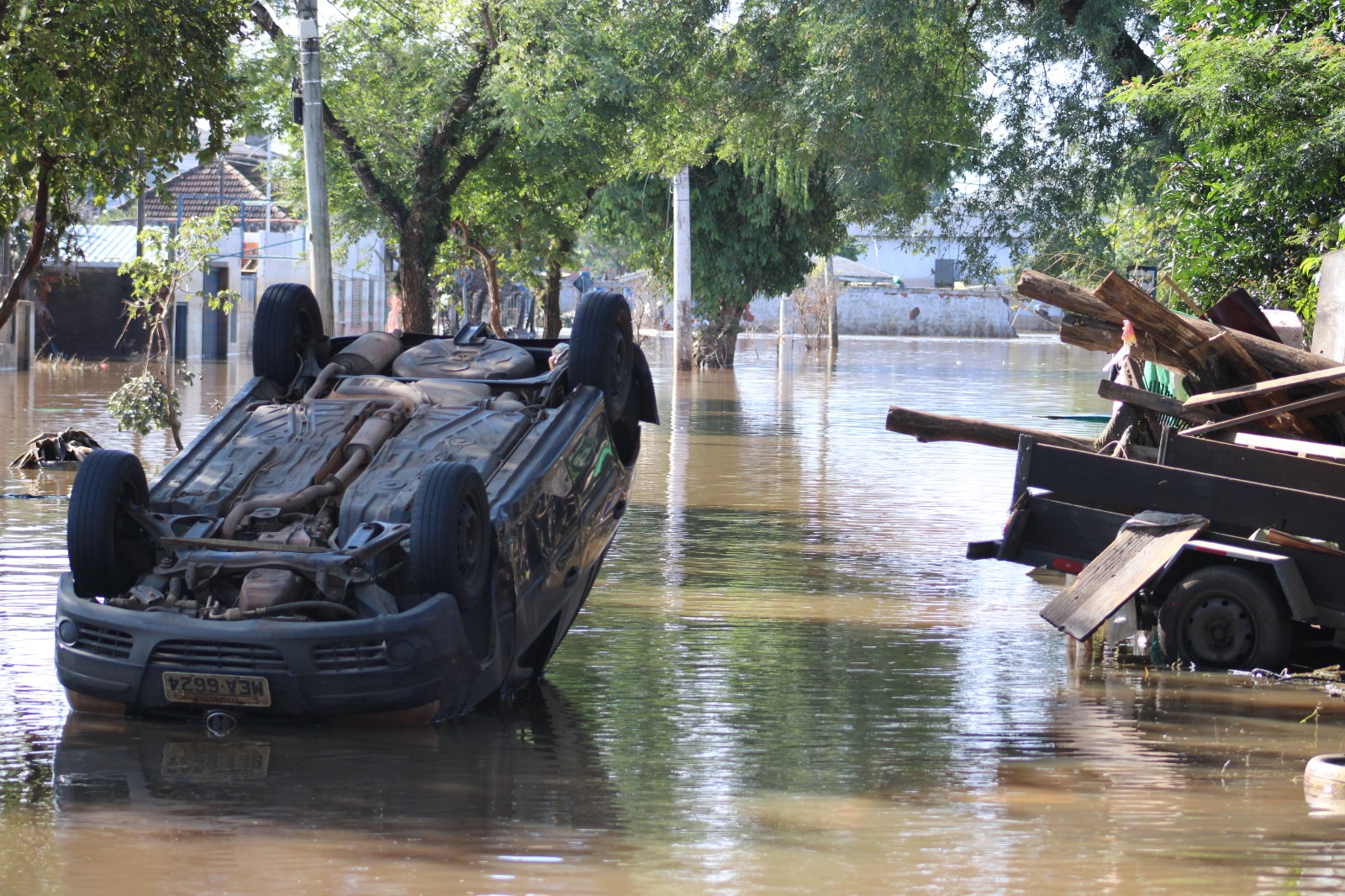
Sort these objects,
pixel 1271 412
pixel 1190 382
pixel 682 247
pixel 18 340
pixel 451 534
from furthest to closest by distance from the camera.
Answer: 1. pixel 682 247
2. pixel 18 340
3. pixel 1190 382
4. pixel 1271 412
5. pixel 451 534

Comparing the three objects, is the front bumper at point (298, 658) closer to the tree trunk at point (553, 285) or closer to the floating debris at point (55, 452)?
the floating debris at point (55, 452)

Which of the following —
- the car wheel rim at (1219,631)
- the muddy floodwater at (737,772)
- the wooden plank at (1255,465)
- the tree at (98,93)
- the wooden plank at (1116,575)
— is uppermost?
the tree at (98,93)

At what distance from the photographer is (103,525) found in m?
6.86

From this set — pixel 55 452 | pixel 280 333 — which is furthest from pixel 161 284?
pixel 280 333

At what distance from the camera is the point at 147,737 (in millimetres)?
6641

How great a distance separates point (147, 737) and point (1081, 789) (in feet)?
12.3

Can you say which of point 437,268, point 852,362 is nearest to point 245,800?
point 437,268

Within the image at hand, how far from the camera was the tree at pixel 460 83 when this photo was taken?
80.8 feet

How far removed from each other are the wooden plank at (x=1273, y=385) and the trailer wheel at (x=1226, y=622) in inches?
37.4

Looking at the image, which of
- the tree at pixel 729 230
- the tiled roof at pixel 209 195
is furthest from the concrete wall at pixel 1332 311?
the tiled roof at pixel 209 195

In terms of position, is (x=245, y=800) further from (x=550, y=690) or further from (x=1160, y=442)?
(x=1160, y=442)

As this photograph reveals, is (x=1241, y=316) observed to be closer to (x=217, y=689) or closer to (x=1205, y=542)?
(x=1205, y=542)

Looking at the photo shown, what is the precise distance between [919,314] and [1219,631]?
72.3 m

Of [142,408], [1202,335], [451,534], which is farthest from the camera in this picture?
[142,408]
